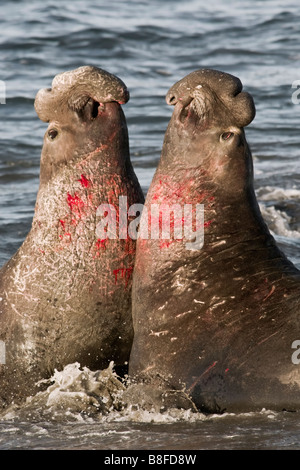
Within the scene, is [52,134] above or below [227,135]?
above

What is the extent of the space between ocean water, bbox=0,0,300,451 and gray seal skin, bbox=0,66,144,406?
0.24 metres

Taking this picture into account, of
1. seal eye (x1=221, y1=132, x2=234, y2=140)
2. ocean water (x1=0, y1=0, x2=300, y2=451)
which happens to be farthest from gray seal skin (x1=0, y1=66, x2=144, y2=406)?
→ seal eye (x1=221, y1=132, x2=234, y2=140)

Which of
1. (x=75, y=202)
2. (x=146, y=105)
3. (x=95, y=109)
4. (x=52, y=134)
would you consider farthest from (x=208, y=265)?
(x=146, y=105)

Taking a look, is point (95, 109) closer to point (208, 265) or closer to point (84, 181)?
point (84, 181)

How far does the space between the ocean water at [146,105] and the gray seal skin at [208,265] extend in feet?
1.29

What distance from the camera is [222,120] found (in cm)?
579

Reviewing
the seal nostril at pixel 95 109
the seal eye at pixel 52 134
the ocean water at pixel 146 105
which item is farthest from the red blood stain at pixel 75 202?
the ocean water at pixel 146 105

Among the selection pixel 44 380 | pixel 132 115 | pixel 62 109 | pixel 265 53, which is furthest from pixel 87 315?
pixel 265 53

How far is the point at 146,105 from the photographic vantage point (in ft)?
58.4

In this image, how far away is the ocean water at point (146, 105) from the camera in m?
5.50

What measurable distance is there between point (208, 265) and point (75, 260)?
912mm

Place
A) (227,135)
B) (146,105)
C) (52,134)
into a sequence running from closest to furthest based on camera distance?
1. (227,135)
2. (52,134)
3. (146,105)

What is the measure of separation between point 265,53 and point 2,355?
17.3 m

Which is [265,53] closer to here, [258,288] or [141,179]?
[141,179]
